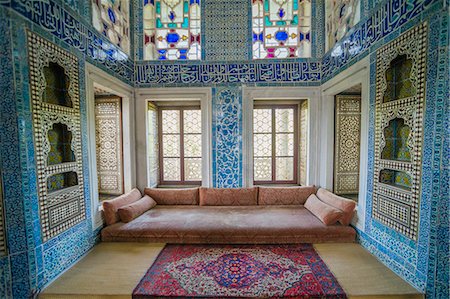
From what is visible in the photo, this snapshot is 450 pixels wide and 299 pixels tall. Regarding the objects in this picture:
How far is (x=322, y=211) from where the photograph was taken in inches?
122

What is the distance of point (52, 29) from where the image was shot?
7.04ft

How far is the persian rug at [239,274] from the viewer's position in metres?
1.96

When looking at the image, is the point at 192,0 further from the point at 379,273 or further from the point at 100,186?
the point at 379,273

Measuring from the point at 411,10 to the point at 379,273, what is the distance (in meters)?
2.56

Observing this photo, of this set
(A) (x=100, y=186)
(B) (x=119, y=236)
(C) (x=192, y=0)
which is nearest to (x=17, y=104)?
(B) (x=119, y=236)

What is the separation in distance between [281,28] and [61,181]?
4.06 m

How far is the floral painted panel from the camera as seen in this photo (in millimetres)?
2885

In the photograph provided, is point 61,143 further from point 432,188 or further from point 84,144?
point 432,188

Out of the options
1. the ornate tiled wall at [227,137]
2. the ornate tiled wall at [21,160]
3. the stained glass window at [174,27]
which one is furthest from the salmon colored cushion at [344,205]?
the ornate tiled wall at [21,160]

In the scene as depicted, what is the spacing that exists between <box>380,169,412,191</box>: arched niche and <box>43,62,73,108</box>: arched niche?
3635 mm

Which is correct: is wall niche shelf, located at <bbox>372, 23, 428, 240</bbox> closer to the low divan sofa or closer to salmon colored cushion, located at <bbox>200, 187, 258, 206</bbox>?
the low divan sofa

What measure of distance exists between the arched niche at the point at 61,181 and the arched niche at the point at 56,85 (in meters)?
0.79

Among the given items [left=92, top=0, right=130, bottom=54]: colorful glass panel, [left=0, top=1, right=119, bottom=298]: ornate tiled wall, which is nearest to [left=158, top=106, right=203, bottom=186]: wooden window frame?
[left=92, top=0, right=130, bottom=54]: colorful glass panel

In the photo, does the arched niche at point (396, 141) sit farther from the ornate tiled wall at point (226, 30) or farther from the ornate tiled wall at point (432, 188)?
the ornate tiled wall at point (226, 30)
